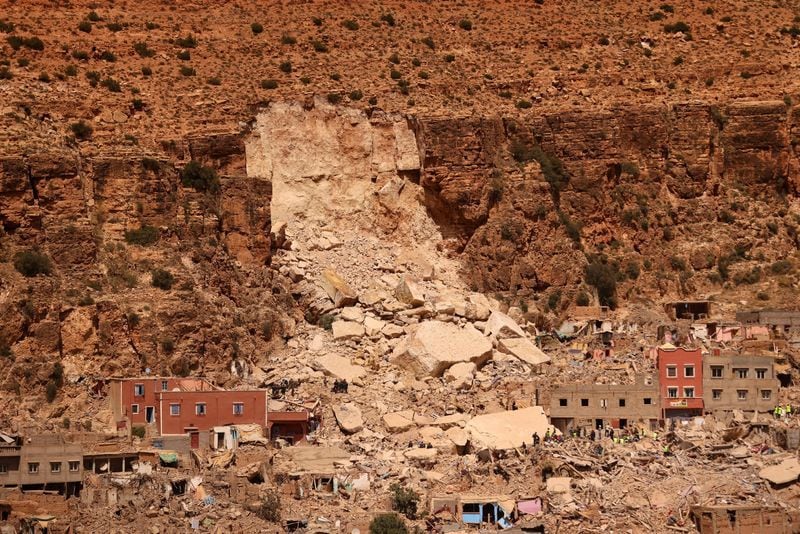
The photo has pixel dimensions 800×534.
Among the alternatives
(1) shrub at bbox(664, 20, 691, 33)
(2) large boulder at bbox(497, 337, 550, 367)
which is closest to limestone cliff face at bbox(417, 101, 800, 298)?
(2) large boulder at bbox(497, 337, 550, 367)

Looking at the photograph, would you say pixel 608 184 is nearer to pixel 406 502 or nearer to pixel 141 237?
pixel 141 237

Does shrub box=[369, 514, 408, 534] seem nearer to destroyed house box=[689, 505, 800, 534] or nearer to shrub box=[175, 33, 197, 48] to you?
destroyed house box=[689, 505, 800, 534]

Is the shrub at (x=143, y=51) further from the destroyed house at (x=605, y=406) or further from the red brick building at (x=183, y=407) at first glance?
the destroyed house at (x=605, y=406)

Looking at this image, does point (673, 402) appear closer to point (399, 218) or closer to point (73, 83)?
point (399, 218)

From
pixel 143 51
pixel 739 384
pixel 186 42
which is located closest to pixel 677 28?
pixel 186 42

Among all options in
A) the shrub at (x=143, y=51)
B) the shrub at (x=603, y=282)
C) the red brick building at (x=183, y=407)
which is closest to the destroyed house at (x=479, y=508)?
the red brick building at (x=183, y=407)
